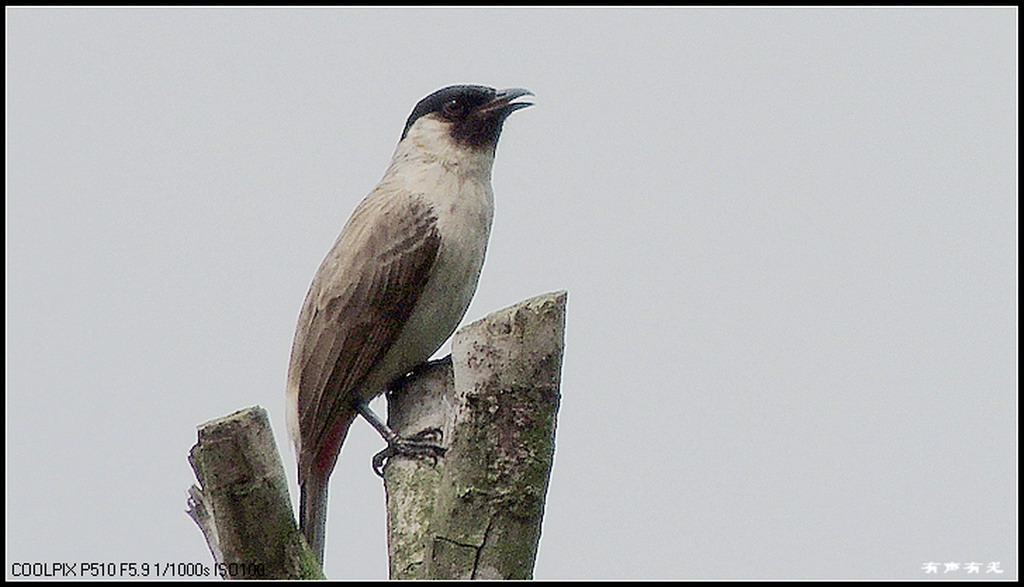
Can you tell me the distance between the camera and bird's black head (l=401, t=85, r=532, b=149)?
7.14 metres

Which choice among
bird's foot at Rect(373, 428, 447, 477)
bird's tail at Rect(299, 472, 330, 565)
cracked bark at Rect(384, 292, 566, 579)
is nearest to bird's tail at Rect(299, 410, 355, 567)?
bird's tail at Rect(299, 472, 330, 565)

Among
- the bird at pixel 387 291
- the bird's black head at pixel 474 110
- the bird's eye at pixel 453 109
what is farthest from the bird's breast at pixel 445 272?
the bird's eye at pixel 453 109

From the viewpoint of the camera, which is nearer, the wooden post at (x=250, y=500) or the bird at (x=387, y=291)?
the wooden post at (x=250, y=500)

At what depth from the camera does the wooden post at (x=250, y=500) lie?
4.16 metres

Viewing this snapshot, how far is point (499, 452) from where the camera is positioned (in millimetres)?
4344

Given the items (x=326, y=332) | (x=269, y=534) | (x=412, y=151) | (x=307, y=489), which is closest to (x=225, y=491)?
(x=269, y=534)

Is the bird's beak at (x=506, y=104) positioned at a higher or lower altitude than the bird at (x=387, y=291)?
higher

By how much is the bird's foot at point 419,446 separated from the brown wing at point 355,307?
0.75 m

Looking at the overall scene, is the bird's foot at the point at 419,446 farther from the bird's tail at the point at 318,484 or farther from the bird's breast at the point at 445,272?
the bird's breast at the point at 445,272

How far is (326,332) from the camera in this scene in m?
6.11

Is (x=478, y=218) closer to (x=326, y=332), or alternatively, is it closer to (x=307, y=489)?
(x=326, y=332)

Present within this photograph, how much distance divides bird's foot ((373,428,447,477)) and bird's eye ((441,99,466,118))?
8.41 ft

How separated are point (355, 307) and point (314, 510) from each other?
108 centimetres

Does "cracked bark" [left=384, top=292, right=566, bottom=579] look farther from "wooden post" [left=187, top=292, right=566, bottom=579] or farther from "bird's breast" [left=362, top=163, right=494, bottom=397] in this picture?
"bird's breast" [left=362, top=163, right=494, bottom=397]
